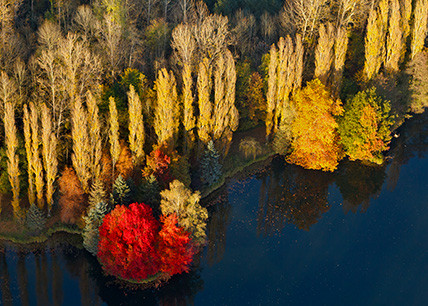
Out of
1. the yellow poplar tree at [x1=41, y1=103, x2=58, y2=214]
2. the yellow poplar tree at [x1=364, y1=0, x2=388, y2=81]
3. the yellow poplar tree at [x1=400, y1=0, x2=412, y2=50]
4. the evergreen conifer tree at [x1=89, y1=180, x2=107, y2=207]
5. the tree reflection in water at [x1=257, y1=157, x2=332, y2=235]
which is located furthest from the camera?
the yellow poplar tree at [x1=400, y1=0, x2=412, y2=50]

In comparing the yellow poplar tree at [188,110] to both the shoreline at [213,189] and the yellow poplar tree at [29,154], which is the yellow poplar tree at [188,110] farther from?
the yellow poplar tree at [29,154]

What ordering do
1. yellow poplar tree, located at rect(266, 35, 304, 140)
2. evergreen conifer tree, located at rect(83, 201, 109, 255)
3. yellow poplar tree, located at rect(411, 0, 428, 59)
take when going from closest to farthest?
evergreen conifer tree, located at rect(83, 201, 109, 255)
yellow poplar tree, located at rect(266, 35, 304, 140)
yellow poplar tree, located at rect(411, 0, 428, 59)

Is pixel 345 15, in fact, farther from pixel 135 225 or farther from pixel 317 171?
pixel 135 225

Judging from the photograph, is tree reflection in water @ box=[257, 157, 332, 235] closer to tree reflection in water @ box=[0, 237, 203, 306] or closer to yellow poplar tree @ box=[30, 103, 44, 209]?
tree reflection in water @ box=[0, 237, 203, 306]

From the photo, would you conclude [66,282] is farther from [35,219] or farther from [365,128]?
[365,128]

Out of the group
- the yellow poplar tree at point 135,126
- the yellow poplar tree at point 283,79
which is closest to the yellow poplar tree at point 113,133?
the yellow poplar tree at point 135,126

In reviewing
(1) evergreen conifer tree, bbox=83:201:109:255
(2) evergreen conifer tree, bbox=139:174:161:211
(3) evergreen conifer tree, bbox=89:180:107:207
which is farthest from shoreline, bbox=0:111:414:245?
(2) evergreen conifer tree, bbox=139:174:161:211

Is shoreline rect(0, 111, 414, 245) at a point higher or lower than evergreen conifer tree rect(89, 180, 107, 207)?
lower

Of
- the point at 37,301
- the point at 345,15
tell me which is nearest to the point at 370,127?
the point at 345,15
